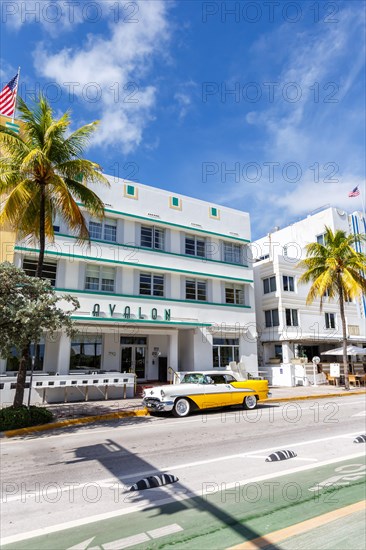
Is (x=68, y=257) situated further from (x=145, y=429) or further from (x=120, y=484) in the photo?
(x=120, y=484)

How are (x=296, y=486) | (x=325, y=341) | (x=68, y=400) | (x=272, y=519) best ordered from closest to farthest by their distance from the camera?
1. (x=272, y=519)
2. (x=296, y=486)
3. (x=68, y=400)
4. (x=325, y=341)

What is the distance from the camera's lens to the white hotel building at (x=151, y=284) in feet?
65.7

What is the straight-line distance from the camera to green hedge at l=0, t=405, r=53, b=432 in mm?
11328

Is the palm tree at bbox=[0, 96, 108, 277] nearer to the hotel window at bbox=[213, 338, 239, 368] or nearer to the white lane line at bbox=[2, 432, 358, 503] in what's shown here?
the white lane line at bbox=[2, 432, 358, 503]

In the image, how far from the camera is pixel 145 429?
11.4 metres

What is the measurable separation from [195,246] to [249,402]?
41.5ft

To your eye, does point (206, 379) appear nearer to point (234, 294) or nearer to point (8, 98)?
point (234, 294)

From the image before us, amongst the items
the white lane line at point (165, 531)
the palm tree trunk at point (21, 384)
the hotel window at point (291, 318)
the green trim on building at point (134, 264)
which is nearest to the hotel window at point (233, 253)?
the green trim on building at point (134, 264)

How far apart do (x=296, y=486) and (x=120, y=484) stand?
282cm

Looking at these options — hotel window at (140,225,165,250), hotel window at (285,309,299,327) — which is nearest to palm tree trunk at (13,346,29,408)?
hotel window at (140,225,165,250)

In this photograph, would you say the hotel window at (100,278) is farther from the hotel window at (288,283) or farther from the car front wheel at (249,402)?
the hotel window at (288,283)

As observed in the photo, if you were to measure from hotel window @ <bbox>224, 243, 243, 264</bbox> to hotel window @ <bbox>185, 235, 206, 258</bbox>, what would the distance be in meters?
1.90

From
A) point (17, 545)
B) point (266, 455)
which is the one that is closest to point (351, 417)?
point (266, 455)

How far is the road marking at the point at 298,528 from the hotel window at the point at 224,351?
64.0 feet
